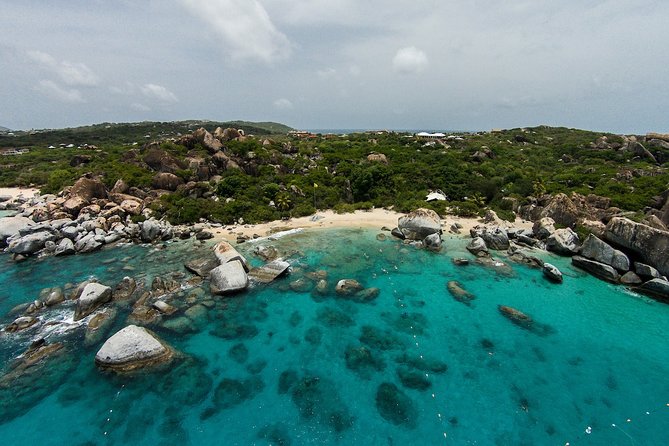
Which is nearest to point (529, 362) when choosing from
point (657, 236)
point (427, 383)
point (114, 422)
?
point (427, 383)

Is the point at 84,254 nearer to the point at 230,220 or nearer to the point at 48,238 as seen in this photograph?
the point at 48,238

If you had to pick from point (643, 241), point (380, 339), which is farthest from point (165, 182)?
point (643, 241)

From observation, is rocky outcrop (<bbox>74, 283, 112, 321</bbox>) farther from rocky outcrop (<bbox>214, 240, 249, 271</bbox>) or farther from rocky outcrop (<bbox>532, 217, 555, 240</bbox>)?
rocky outcrop (<bbox>532, 217, 555, 240</bbox>)

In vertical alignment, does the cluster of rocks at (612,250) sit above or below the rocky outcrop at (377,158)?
below

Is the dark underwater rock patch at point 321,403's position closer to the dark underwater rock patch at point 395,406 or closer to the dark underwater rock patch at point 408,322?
the dark underwater rock patch at point 395,406

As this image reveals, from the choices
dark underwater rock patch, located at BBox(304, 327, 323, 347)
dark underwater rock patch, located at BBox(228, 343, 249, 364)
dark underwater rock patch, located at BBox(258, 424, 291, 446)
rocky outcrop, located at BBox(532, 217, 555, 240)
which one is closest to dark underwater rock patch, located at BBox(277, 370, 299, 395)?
dark underwater rock patch, located at BBox(258, 424, 291, 446)

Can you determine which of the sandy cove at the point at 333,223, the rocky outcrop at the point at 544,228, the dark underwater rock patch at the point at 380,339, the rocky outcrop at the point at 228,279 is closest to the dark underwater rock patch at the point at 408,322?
the dark underwater rock patch at the point at 380,339

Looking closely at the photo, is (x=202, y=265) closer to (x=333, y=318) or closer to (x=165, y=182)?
(x=333, y=318)
